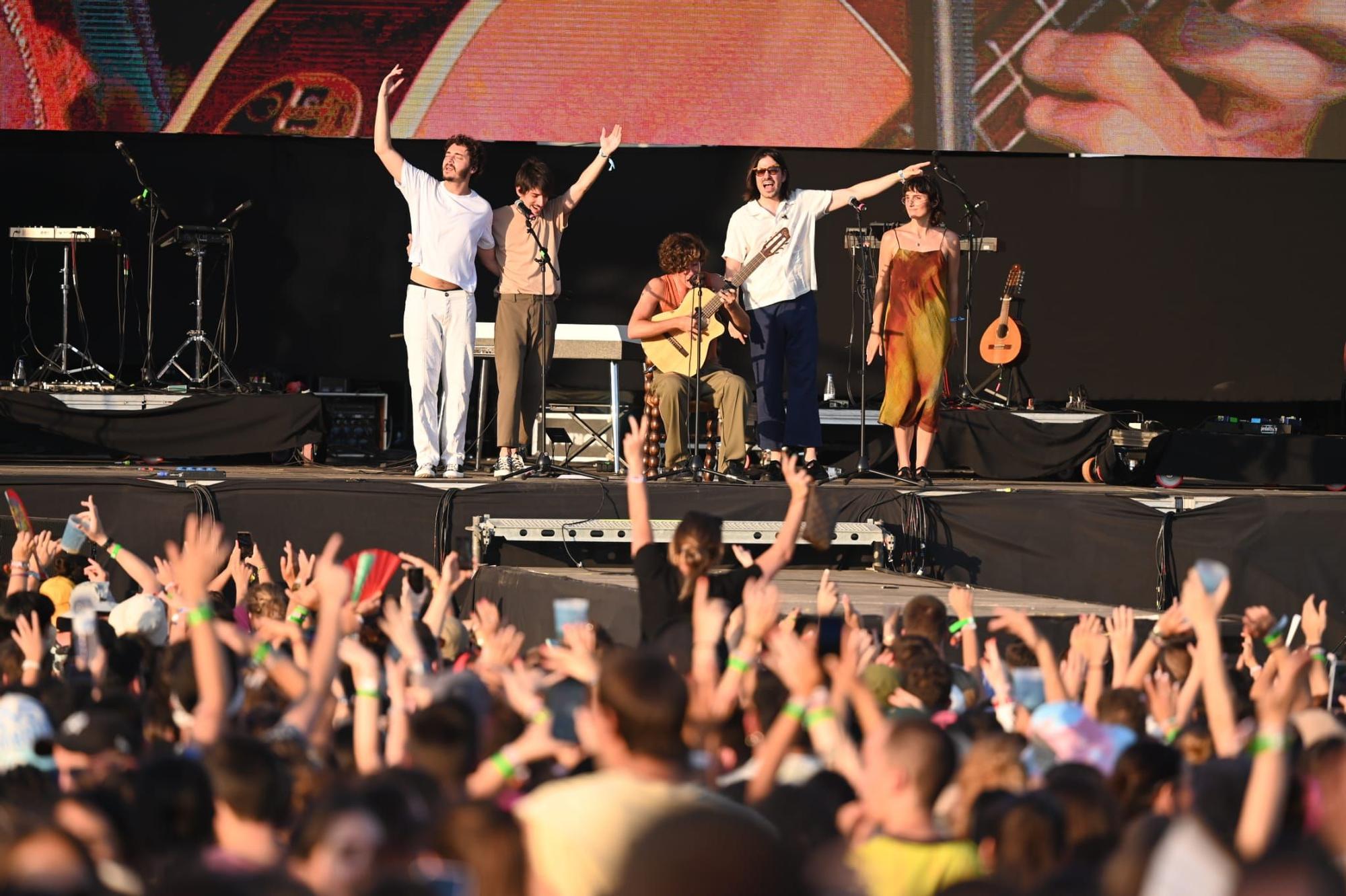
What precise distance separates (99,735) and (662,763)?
124 cm

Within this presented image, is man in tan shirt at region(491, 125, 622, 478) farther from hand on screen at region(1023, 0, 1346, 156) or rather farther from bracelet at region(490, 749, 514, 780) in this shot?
bracelet at region(490, 749, 514, 780)

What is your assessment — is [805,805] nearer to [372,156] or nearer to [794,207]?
[794,207]

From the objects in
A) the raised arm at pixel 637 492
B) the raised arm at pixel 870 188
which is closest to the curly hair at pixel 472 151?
the raised arm at pixel 870 188

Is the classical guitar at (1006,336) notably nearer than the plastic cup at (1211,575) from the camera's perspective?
No

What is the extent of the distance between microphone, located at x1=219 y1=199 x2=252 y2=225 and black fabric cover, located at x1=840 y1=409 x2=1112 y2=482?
4612mm

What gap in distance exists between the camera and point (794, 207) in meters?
Answer: 9.22

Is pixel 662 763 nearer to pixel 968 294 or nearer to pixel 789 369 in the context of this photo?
pixel 789 369

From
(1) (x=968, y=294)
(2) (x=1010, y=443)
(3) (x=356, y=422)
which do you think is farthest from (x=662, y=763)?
(1) (x=968, y=294)

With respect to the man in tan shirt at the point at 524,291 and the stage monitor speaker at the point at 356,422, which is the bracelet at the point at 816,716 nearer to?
the man in tan shirt at the point at 524,291

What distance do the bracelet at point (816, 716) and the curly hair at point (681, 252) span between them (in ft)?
21.6

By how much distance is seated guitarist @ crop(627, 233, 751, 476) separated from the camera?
30.5ft

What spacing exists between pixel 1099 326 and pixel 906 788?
10.6 meters

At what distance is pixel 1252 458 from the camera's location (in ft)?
35.0

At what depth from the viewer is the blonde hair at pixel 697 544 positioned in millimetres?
4875
